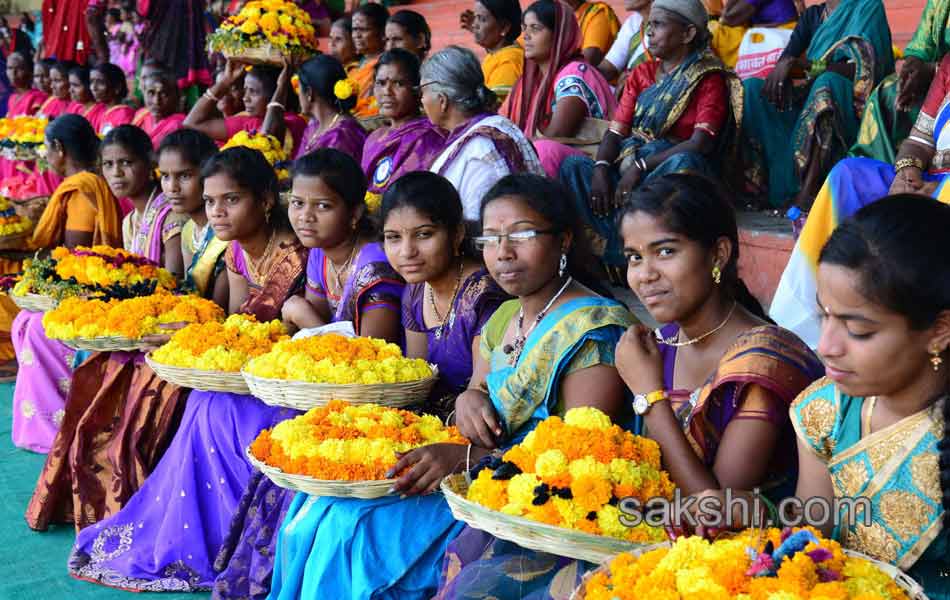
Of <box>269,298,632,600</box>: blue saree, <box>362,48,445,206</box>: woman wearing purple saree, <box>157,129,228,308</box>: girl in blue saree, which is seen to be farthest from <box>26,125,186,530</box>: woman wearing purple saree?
<box>362,48,445,206</box>: woman wearing purple saree

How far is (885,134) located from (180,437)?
3612 millimetres

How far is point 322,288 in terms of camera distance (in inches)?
180

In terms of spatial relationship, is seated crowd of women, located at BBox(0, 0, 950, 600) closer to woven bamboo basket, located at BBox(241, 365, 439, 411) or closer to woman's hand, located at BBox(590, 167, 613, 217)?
woman's hand, located at BBox(590, 167, 613, 217)

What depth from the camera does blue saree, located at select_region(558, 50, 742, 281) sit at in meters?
5.48

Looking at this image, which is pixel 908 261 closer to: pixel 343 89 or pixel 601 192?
pixel 601 192

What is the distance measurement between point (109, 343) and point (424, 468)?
7.29 ft

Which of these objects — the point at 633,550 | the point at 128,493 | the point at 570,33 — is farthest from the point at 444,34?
the point at 633,550

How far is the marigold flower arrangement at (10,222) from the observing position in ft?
23.7

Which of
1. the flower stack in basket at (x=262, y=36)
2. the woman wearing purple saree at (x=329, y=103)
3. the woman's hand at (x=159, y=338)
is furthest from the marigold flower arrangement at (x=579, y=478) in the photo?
the flower stack in basket at (x=262, y=36)

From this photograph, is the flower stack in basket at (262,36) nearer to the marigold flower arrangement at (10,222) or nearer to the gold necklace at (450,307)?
the marigold flower arrangement at (10,222)

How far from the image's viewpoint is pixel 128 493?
173 inches

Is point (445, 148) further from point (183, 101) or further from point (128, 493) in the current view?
point (183, 101)

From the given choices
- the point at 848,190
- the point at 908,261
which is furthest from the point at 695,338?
the point at 848,190

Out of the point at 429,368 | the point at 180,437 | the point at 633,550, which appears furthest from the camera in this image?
the point at 180,437
